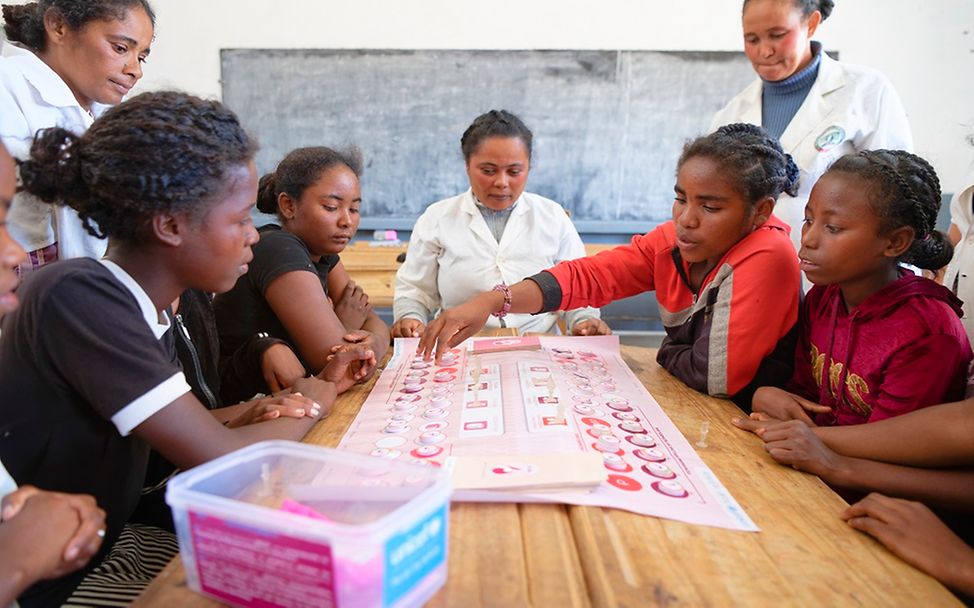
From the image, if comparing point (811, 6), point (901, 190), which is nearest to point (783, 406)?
point (901, 190)

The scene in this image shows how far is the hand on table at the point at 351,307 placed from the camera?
5.62 feet

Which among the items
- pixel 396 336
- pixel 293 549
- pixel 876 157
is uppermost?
pixel 876 157

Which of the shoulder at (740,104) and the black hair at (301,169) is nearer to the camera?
the black hair at (301,169)

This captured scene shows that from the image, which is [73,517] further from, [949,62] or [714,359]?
[949,62]

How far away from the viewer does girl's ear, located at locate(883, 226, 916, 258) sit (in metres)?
1.17

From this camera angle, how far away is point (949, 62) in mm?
3576

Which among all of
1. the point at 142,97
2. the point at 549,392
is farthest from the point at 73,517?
the point at 549,392

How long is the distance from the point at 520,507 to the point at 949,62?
163 inches

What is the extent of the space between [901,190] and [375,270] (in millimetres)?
2679

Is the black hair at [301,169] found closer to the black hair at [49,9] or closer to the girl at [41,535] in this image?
the black hair at [49,9]

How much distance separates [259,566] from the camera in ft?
1.75

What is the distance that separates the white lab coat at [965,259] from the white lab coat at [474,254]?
3.39ft

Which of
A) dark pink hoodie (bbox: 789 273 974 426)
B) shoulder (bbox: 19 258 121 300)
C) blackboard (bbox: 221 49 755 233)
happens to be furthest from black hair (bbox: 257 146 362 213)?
blackboard (bbox: 221 49 755 233)

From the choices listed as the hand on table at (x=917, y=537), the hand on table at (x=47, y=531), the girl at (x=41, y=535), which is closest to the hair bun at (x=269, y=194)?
the girl at (x=41, y=535)
